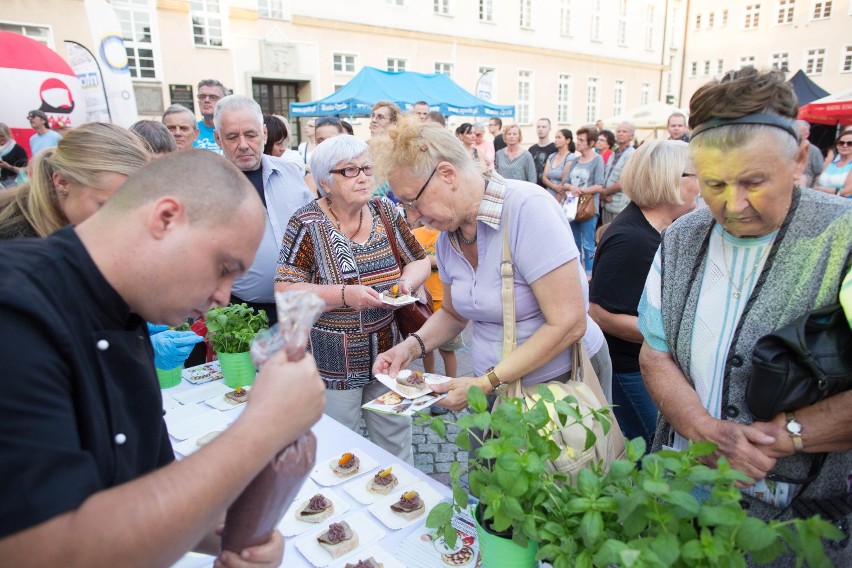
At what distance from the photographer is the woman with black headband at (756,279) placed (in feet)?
4.21

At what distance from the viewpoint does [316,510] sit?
5.36 feet

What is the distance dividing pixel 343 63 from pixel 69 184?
17589mm

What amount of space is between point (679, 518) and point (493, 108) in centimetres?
1292

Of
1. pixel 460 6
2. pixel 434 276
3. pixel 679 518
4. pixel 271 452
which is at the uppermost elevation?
pixel 460 6

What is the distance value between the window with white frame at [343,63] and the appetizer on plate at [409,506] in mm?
18102

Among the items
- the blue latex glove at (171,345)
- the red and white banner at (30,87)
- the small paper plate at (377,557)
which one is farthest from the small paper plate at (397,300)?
the red and white banner at (30,87)

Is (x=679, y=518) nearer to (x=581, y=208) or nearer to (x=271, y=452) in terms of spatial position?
(x=271, y=452)

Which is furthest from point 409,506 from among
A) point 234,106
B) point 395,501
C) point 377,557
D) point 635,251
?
point 234,106

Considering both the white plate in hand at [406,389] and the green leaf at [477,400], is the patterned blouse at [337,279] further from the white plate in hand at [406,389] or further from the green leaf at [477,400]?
the green leaf at [477,400]

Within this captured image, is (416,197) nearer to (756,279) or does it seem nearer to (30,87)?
(756,279)

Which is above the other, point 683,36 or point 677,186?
point 683,36

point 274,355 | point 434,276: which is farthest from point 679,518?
point 434,276

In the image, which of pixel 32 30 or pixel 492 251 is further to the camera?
pixel 32 30

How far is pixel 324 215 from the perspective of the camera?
2.60m
